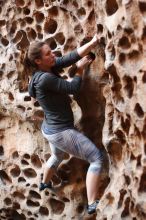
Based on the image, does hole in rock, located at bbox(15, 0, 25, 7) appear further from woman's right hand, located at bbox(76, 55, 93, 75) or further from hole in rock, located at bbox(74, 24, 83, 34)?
woman's right hand, located at bbox(76, 55, 93, 75)

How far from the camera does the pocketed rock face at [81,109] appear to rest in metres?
2.57

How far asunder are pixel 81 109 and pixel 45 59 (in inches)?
19.3

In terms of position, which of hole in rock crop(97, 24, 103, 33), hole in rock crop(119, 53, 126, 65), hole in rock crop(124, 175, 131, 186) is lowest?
hole in rock crop(124, 175, 131, 186)

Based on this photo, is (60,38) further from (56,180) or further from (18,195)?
(18,195)

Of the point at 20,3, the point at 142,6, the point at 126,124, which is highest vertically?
the point at 20,3

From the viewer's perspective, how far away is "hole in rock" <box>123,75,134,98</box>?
261 centimetres

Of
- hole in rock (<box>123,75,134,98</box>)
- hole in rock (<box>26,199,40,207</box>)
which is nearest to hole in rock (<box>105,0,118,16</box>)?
hole in rock (<box>123,75,134,98</box>)

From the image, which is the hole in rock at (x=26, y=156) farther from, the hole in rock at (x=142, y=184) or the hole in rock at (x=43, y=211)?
the hole in rock at (x=142, y=184)

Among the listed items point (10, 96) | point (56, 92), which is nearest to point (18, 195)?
point (10, 96)

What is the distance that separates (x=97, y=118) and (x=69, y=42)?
52 cm

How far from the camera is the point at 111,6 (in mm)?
2684

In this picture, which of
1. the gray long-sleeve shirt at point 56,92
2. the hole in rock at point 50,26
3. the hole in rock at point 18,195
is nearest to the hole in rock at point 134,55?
the gray long-sleeve shirt at point 56,92

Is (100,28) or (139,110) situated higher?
(100,28)

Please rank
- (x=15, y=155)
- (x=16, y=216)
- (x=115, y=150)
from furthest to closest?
(x=16, y=216) < (x=15, y=155) < (x=115, y=150)
